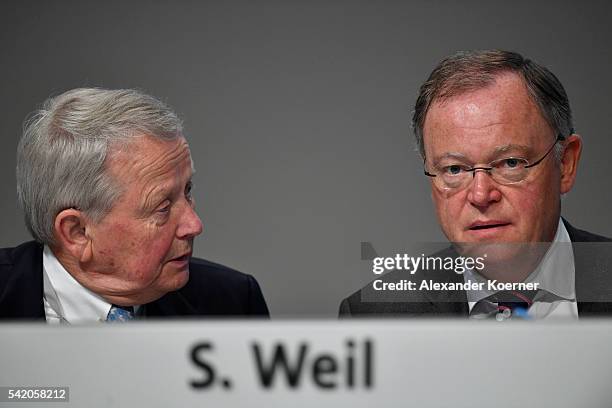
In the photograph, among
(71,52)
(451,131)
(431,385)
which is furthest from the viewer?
(71,52)

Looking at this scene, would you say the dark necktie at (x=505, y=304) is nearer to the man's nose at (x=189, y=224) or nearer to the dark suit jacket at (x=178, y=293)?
the dark suit jacket at (x=178, y=293)

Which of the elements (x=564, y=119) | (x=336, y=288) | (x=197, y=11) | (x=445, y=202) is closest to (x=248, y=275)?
(x=336, y=288)

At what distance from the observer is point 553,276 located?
1.45 m

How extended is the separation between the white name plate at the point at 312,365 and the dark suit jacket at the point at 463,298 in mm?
250

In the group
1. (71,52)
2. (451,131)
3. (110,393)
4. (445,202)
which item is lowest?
(110,393)

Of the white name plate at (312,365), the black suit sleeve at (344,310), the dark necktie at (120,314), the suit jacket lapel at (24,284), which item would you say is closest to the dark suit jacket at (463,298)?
the black suit sleeve at (344,310)

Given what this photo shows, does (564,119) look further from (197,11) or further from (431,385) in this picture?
(197,11)

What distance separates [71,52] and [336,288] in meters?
0.64

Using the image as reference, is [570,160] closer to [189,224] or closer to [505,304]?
[505,304]

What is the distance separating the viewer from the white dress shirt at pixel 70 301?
1437 millimetres

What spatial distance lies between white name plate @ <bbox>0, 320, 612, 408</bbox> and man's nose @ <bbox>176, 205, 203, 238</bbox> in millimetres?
291

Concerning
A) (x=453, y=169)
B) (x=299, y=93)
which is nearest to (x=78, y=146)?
(x=299, y=93)

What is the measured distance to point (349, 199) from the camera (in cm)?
151

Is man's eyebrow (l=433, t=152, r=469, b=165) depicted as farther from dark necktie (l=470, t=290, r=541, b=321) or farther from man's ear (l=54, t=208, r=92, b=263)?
man's ear (l=54, t=208, r=92, b=263)
